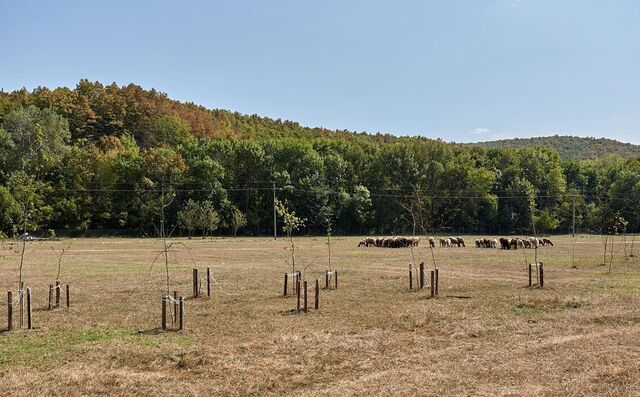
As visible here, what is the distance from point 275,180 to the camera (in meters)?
88.4

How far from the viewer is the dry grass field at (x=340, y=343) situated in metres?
9.41

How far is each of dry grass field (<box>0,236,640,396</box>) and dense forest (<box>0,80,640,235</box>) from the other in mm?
51952

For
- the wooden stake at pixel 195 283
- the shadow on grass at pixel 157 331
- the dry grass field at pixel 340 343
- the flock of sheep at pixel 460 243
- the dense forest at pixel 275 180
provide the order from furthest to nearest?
the dense forest at pixel 275 180, the flock of sheep at pixel 460 243, the wooden stake at pixel 195 283, the shadow on grass at pixel 157 331, the dry grass field at pixel 340 343

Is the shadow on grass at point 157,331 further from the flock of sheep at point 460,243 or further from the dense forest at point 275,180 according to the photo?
the dense forest at point 275,180

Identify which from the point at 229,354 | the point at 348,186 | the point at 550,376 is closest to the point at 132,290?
the point at 229,354

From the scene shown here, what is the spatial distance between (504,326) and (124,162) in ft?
256

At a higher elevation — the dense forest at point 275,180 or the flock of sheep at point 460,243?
the dense forest at point 275,180

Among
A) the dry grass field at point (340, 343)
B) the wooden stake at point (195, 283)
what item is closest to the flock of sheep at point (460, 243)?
the dry grass field at point (340, 343)

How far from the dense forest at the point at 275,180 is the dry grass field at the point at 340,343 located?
5195 centimetres

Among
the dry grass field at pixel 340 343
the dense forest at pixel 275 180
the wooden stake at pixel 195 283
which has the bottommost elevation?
the dry grass field at pixel 340 343

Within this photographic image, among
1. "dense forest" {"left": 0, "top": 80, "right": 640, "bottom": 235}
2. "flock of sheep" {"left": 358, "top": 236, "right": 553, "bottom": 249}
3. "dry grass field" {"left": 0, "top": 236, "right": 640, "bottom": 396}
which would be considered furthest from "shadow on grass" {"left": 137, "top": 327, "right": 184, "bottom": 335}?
"dense forest" {"left": 0, "top": 80, "right": 640, "bottom": 235}

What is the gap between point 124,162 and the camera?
83688 millimetres

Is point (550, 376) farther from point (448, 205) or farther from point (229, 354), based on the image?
point (448, 205)

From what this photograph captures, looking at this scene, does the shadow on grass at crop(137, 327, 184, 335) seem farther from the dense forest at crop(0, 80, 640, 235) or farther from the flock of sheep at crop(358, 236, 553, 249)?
the dense forest at crop(0, 80, 640, 235)
